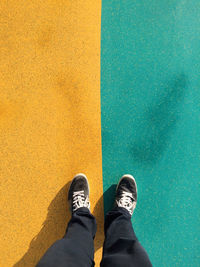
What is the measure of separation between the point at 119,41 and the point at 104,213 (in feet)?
5.52

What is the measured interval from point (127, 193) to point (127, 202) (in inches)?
3.5

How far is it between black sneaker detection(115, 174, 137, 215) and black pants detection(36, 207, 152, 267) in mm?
80

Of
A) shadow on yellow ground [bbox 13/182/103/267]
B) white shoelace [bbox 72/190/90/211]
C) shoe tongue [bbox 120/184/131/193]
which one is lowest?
shadow on yellow ground [bbox 13/182/103/267]

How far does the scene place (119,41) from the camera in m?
1.97

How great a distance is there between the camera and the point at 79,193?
73.1 inches

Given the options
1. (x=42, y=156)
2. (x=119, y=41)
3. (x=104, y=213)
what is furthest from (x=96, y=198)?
(x=119, y=41)

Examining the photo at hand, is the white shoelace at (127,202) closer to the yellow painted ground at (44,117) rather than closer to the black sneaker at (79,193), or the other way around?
the yellow painted ground at (44,117)

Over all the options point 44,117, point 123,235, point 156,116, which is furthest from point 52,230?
point 156,116

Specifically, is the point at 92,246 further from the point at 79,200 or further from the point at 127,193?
the point at 127,193

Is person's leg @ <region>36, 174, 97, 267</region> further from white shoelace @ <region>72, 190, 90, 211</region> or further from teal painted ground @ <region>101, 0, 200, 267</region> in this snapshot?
teal painted ground @ <region>101, 0, 200, 267</region>

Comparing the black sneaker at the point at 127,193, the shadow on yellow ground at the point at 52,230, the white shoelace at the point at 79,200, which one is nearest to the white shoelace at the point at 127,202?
the black sneaker at the point at 127,193

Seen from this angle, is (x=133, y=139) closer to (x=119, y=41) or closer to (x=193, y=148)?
(x=193, y=148)

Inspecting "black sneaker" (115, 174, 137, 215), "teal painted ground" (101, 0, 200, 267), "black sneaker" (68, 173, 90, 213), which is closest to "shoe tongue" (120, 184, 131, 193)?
"black sneaker" (115, 174, 137, 215)

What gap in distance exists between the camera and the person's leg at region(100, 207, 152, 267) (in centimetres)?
130
